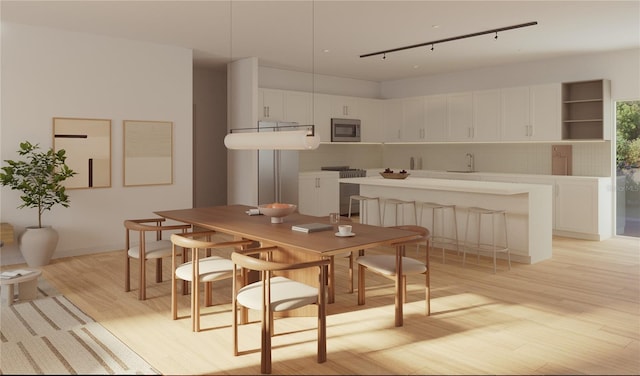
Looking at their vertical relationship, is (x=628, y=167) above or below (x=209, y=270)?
above

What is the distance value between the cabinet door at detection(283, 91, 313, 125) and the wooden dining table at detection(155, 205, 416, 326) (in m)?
4.35

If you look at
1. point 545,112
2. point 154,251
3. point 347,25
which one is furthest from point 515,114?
point 154,251

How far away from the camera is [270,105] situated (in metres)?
8.78

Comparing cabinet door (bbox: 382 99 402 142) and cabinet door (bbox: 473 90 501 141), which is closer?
cabinet door (bbox: 473 90 501 141)

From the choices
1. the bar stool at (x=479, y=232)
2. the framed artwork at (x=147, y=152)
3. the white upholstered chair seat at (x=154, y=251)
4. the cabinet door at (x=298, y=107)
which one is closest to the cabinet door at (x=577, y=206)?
the bar stool at (x=479, y=232)

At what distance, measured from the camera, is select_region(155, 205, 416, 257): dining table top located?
3413 millimetres

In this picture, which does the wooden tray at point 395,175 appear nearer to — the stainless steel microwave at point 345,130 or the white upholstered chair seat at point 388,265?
the stainless steel microwave at point 345,130

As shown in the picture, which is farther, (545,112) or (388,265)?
(545,112)

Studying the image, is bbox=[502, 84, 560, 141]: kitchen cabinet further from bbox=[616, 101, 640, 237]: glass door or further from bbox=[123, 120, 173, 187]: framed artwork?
bbox=[123, 120, 173, 187]: framed artwork

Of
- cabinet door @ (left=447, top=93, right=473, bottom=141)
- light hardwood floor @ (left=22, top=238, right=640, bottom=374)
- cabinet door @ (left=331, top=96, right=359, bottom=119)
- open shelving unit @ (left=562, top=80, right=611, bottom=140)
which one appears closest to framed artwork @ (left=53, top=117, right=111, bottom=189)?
light hardwood floor @ (left=22, top=238, right=640, bottom=374)

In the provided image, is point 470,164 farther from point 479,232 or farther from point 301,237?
point 301,237

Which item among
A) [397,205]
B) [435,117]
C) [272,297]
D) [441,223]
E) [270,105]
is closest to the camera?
[272,297]

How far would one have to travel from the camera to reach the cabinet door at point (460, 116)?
924 centimetres

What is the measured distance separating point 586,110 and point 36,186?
788cm
